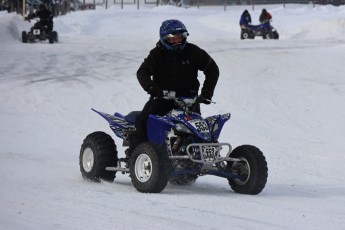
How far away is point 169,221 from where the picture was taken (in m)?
6.95

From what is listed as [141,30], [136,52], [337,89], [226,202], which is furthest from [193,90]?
[141,30]

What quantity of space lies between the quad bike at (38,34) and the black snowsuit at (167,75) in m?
24.2

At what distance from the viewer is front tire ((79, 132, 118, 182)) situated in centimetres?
994

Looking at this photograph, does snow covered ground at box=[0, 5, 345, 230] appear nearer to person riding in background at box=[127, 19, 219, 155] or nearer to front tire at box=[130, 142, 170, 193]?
front tire at box=[130, 142, 170, 193]

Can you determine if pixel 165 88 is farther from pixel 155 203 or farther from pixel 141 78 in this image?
pixel 155 203

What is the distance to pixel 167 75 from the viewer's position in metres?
9.73

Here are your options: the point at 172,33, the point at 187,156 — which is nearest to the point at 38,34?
the point at 172,33

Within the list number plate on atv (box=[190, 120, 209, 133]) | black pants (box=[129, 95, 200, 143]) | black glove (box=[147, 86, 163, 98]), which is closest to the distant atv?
black pants (box=[129, 95, 200, 143])

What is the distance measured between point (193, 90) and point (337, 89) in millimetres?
11446

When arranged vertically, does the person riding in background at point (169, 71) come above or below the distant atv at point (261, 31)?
above

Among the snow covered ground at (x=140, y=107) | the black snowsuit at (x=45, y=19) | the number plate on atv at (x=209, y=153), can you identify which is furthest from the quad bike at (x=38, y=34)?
the number plate on atv at (x=209, y=153)

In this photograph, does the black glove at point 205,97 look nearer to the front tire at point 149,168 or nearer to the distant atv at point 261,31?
the front tire at point 149,168

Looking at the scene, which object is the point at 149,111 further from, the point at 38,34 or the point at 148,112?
the point at 38,34

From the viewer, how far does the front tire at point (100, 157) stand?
994 centimetres
